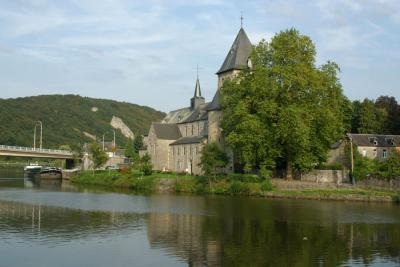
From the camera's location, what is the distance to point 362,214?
3744 centimetres

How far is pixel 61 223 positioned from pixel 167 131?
176 ft

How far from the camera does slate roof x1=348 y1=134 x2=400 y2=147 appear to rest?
214ft

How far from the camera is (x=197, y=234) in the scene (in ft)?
91.9

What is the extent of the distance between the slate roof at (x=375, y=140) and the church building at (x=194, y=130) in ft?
50.3

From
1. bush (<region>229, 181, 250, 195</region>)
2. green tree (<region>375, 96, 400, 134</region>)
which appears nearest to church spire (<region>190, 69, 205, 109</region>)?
green tree (<region>375, 96, 400, 134</region>)

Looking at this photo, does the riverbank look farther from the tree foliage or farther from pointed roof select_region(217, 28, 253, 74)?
pointed roof select_region(217, 28, 253, 74)

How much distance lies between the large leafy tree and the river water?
936cm

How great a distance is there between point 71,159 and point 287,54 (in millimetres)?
57460

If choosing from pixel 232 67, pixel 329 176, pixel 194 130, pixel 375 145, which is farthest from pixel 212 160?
pixel 194 130

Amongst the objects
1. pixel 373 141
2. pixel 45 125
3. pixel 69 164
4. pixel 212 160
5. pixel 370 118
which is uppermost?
pixel 45 125

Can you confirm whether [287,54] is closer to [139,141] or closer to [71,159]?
[71,159]

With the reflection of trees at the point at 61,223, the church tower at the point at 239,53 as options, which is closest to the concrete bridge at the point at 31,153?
the church tower at the point at 239,53

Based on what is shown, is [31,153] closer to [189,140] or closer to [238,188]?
[189,140]

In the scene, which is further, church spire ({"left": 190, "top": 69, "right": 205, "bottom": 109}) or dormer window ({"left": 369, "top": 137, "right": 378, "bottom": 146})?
church spire ({"left": 190, "top": 69, "right": 205, "bottom": 109})
